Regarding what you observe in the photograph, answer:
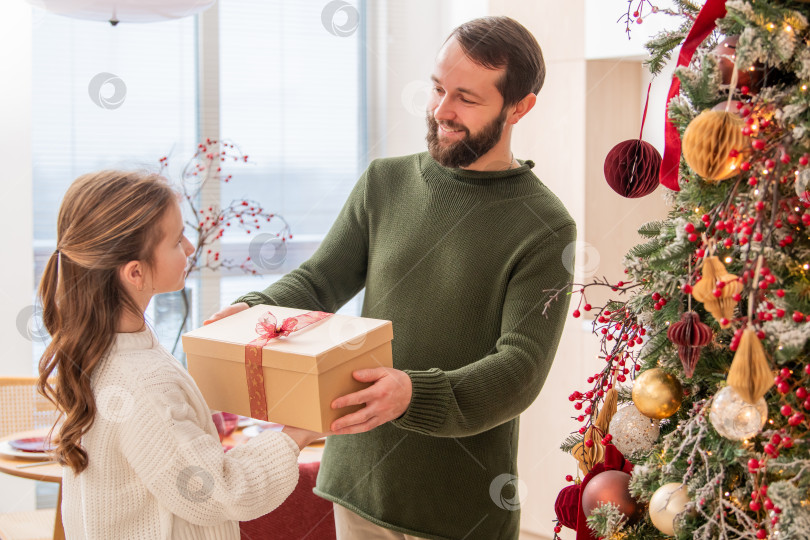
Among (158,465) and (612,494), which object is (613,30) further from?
(158,465)

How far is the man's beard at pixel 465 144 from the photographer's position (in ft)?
5.21

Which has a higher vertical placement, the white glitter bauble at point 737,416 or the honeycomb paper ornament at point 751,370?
the honeycomb paper ornament at point 751,370

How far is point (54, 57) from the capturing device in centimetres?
309

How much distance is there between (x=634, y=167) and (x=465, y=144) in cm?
46

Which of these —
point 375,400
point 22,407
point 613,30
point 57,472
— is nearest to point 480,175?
point 375,400

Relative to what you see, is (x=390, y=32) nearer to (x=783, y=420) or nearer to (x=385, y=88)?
(x=385, y=88)

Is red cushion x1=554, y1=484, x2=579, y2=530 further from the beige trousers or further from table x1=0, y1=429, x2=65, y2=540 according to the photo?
table x1=0, y1=429, x2=65, y2=540

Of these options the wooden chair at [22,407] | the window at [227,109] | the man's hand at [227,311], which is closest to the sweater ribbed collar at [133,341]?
the man's hand at [227,311]

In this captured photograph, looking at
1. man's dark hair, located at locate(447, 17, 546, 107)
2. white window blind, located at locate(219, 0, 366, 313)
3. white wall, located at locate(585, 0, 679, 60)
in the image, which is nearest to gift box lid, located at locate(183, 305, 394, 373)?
man's dark hair, located at locate(447, 17, 546, 107)

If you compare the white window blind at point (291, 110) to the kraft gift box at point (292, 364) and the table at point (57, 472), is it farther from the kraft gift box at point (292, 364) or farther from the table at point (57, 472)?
the kraft gift box at point (292, 364)

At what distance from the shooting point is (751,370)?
2.71ft

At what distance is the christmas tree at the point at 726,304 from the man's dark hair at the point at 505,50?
19.5 inches

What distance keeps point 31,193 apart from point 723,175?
9.03 ft

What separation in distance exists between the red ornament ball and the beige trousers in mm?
825
